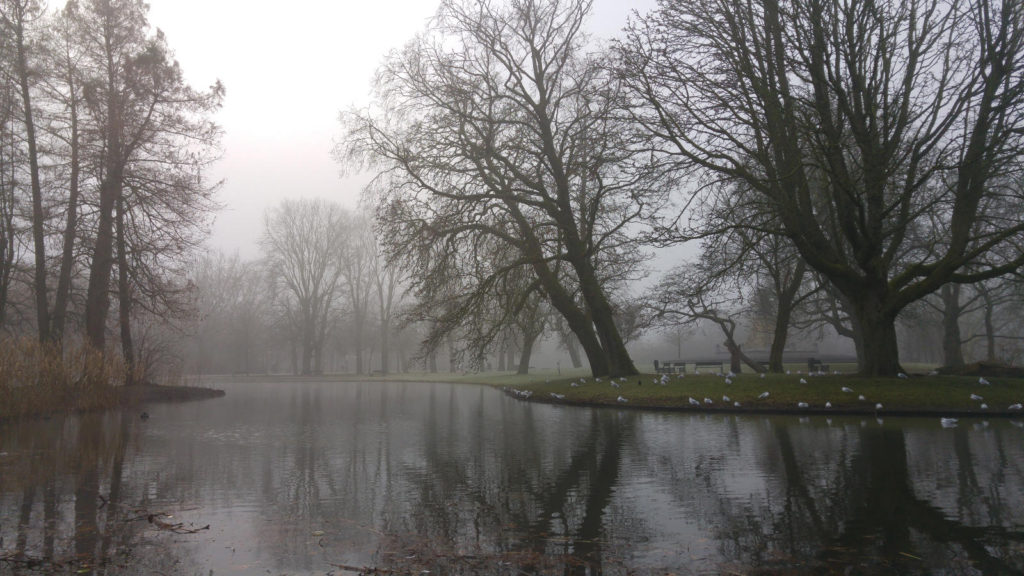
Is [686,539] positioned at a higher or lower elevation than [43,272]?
lower

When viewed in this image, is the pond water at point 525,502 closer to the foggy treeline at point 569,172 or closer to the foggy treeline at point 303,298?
the foggy treeline at point 569,172

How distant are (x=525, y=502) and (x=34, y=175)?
2205 cm

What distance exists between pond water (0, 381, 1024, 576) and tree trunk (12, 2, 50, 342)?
33.5ft

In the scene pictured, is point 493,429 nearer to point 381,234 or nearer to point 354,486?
point 354,486

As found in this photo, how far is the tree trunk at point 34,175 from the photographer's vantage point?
67.2 feet

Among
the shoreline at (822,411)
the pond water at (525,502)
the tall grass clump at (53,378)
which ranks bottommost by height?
the shoreline at (822,411)

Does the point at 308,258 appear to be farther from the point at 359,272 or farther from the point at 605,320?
the point at 605,320

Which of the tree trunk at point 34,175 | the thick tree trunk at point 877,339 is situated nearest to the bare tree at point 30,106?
the tree trunk at point 34,175

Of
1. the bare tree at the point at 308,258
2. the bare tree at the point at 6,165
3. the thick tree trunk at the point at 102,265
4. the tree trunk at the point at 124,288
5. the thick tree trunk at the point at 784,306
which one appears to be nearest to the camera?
the bare tree at the point at 6,165

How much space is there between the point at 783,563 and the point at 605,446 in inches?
238

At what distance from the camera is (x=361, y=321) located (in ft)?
229

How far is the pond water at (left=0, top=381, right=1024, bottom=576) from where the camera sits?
4484 millimetres

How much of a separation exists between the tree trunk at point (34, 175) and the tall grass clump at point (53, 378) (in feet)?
11.8

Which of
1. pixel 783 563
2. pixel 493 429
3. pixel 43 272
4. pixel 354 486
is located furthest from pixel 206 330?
pixel 783 563
